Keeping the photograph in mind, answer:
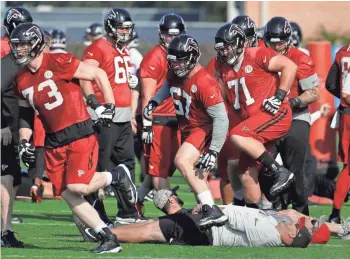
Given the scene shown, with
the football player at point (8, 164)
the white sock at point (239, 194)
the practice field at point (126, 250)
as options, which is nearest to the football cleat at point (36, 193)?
the practice field at point (126, 250)

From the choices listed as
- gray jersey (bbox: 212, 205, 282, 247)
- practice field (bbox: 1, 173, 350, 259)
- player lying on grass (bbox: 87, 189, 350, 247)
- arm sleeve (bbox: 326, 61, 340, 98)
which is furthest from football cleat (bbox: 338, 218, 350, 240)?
arm sleeve (bbox: 326, 61, 340, 98)

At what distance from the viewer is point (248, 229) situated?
871 centimetres

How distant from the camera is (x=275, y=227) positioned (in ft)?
28.6

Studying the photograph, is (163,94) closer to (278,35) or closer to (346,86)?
(278,35)

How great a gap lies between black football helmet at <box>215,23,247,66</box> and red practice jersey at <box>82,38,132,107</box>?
5.11 ft

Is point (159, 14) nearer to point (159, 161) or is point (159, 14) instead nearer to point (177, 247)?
point (159, 161)

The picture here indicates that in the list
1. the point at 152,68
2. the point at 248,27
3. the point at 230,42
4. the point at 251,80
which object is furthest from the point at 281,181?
the point at 152,68

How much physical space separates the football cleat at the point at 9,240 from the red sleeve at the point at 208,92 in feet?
6.20

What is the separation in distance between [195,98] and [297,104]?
148 cm

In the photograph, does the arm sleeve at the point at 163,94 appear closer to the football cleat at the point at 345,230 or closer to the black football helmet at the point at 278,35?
the black football helmet at the point at 278,35

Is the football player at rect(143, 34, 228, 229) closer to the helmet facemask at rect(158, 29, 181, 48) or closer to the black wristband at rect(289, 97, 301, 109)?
the black wristband at rect(289, 97, 301, 109)

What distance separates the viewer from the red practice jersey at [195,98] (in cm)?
929

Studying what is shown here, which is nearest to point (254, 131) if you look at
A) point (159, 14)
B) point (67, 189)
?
point (67, 189)

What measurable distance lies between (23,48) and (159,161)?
261 cm
